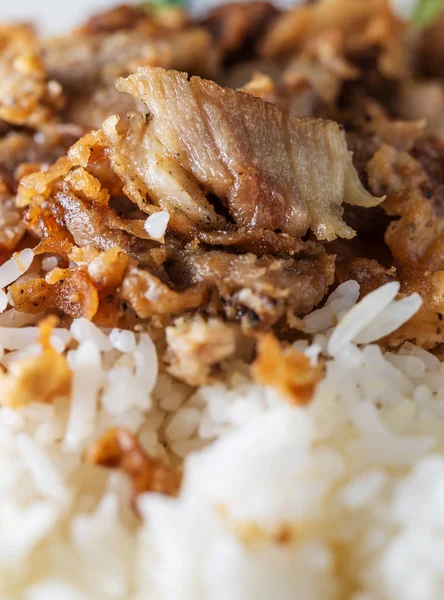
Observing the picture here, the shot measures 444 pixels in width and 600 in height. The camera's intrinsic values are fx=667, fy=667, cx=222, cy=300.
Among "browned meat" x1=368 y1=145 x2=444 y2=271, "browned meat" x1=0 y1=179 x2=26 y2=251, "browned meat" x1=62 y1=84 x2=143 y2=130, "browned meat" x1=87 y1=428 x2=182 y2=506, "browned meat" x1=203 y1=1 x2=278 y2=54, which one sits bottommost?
"browned meat" x1=368 y1=145 x2=444 y2=271

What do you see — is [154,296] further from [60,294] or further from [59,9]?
[59,9]

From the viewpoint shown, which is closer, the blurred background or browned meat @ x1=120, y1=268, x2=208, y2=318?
browned meat @ x1=120, y1=268, x2=208, y2=318

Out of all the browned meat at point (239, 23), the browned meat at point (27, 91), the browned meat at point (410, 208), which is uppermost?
the browned meat at point (27, 91)

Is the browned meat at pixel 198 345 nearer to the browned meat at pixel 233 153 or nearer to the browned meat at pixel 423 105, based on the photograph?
the browned meat at pixel 233 153

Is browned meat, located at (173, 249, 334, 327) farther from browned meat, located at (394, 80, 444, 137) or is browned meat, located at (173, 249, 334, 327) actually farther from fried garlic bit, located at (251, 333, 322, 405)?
browned meat, located at (394, 80, 444, 137)

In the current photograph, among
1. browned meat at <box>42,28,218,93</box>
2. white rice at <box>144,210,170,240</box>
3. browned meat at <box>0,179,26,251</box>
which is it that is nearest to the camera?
white rice at <box>144,210,170,240</box>

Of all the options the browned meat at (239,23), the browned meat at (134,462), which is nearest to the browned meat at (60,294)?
the browned meat at (134,462)

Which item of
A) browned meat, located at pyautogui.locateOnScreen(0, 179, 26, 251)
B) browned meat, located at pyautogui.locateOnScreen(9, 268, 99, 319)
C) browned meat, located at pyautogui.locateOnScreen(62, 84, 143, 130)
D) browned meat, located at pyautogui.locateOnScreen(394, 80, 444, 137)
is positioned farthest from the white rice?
browned meat, located at pyautogui.locateOnScreen(394, 80, 444, 137)
